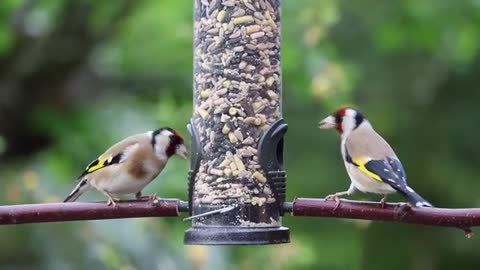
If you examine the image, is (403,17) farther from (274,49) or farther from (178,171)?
(274,49)

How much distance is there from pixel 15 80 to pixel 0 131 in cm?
51

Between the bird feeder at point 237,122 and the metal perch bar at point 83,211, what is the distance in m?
0.31

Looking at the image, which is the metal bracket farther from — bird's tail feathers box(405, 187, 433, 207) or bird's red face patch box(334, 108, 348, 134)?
bird's tail feathers box(405, 187, 433, 207)

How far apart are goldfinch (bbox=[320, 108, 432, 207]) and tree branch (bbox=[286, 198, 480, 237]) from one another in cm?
14

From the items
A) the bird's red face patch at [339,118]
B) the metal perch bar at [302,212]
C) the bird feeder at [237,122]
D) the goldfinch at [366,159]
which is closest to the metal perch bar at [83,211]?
the metal perch bar at [302,212]

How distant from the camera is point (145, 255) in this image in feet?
33.5

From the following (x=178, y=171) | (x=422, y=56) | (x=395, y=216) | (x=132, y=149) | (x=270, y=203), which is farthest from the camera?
(x=422, y=56)

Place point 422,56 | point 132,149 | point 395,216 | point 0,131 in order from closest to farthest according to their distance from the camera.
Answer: point 395,216 < point 132,149 < point 0,131 < point 422,56

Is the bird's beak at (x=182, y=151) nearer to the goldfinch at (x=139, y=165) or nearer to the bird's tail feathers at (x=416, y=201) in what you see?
the goldfinch at (x=139, y=165)

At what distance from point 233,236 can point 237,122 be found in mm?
668

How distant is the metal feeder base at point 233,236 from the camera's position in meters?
6.61

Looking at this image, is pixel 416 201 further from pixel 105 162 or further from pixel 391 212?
pixel 105 162

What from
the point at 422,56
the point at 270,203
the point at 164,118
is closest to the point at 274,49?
the point at 270,203

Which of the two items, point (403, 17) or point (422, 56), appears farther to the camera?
point (422, 56)
